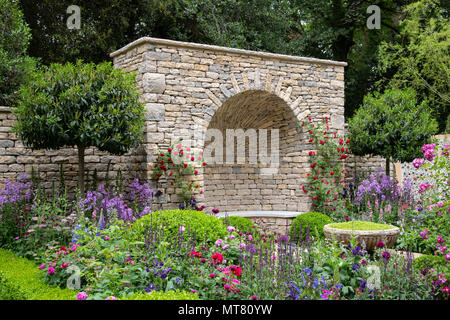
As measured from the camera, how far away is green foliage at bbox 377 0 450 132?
12586 millimetres

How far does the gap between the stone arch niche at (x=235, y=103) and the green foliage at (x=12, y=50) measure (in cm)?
179

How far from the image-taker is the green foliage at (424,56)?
12586 mm

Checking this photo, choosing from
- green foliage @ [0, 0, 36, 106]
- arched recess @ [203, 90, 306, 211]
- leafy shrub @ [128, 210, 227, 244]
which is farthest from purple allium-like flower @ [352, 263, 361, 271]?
green foliage @ [0, 0, 36, 106]

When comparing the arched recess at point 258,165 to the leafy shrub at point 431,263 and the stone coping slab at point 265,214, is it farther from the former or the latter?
the leafy shrub at point 431,263

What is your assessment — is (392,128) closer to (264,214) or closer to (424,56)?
(264,214)

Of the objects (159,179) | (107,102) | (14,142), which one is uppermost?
(107,102)

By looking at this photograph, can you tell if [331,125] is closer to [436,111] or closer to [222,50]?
[222,50]

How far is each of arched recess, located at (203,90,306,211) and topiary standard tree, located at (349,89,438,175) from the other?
4.68ft

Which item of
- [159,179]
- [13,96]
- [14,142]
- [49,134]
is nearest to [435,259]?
[159,179]

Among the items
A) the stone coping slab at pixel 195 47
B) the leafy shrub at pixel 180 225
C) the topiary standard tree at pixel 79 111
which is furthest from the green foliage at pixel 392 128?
the leafy shrub at pixel 180 225

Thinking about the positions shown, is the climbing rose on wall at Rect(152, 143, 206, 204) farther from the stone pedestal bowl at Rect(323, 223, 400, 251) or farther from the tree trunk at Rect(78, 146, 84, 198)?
the stone pedestal bowl at Rect(323, 223, 400, 251)

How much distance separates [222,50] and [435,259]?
4.95m

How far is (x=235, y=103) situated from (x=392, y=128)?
3.27 meters

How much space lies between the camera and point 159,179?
22.7 ft
